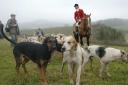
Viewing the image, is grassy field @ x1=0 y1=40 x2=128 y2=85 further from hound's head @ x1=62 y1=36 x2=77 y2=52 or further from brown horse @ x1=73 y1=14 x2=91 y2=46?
brown horse @ x1=73 y1=14 x2=91 y2=46

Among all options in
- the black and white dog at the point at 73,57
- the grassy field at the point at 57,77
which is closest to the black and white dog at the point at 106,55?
the grassy field at the point at 57,77

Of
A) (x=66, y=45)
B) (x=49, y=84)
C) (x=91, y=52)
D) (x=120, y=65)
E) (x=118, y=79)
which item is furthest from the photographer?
(x=120, y=65)

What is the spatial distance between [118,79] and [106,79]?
40cm

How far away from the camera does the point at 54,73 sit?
1389 centimetres

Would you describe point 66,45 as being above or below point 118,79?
above

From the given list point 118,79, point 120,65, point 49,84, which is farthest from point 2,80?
point 120,65

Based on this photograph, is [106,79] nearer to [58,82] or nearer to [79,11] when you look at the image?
[58,82]

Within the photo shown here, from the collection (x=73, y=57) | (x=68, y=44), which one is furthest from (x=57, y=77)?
(x=68, y=44)

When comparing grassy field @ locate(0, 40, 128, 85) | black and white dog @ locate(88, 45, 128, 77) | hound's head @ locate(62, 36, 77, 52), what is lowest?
grassy field @ locate(0, 40, 128, 85)

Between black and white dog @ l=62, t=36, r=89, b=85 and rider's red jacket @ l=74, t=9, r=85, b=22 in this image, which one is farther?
rider's red jacket @ l=74, t=9, r=85, b=22

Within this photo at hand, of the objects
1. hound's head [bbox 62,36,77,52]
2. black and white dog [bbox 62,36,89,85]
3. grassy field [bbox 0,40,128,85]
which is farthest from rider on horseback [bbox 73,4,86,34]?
A: hound's head [bbox 62,36,77,52]

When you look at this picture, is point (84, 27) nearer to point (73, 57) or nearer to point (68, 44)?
point (73, 57)

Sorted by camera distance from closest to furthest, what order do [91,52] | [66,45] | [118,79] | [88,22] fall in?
[66,45]
[118,79]
[91,52]
[88,22]

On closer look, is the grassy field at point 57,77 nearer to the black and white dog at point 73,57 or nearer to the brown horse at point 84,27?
the black and white dog at point 73,57
